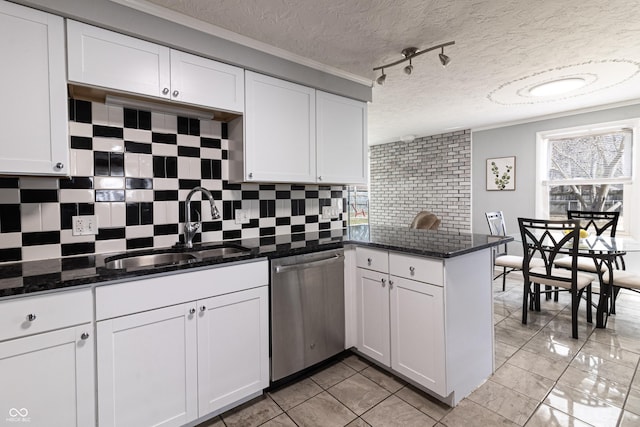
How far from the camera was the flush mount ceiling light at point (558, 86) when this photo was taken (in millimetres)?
2969

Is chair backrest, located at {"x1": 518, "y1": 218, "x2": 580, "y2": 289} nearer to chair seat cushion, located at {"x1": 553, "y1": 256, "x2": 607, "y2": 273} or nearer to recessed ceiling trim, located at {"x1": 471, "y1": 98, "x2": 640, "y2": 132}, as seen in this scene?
chair seat cushion, located at {"x1": 553, "y1": 256, "x2": 607, "y2": 273}

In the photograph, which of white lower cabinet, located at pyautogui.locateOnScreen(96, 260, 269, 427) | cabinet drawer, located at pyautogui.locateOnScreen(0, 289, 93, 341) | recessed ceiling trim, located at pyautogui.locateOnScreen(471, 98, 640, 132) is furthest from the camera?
recessed ceiling trim, located at pyautogui.locateOnScreen(471, 98, 640, 132)

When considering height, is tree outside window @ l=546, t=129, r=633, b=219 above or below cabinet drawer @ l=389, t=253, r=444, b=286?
above

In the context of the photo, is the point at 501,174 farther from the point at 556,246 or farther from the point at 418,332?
the point at 418,332

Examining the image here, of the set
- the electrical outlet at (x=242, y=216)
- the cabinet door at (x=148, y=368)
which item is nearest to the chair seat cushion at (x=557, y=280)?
the electrical outlet at (x=242, y=216)

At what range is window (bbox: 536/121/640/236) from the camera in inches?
152

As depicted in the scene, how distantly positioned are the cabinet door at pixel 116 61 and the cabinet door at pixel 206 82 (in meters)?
0.06

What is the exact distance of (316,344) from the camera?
212 centimetres

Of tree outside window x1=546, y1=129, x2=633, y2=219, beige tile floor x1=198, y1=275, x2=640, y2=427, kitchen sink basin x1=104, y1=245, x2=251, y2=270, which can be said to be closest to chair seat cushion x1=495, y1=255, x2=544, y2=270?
beige tile floor x1=198, y1=275, x2=640, y2=427

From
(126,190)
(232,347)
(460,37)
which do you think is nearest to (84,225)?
(126,190)

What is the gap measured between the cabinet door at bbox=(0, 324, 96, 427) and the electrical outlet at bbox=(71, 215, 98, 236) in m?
0.74

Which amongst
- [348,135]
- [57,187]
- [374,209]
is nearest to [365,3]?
[348,135]

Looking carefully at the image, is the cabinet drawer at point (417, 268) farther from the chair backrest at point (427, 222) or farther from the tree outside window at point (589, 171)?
the tree outside window at point (589, 171)

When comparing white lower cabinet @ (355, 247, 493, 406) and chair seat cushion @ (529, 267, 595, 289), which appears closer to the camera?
white lower cabinet @ (355, 247, 493, 406)
